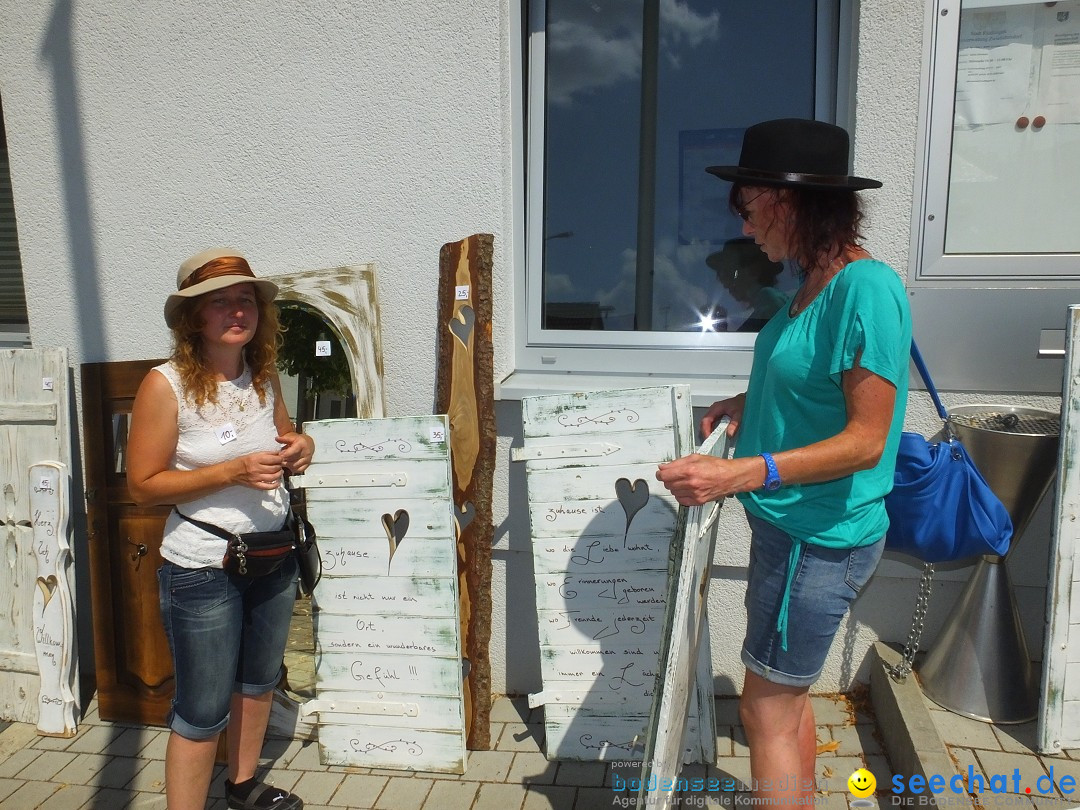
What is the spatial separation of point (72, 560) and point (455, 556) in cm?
187

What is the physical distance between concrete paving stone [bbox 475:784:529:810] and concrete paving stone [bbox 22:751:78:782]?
68.7 inches

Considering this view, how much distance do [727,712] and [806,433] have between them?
1.84 m

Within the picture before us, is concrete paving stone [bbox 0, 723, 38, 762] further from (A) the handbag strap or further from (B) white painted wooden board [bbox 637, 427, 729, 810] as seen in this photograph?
(A) the handbag strap

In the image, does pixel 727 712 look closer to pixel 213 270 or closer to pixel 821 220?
pixel 821 220

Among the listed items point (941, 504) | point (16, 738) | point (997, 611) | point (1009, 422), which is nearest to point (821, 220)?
point (941, 504)

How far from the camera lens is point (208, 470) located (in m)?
2.17

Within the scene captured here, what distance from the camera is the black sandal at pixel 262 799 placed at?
267cm

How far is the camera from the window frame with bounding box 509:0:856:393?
3104 mm

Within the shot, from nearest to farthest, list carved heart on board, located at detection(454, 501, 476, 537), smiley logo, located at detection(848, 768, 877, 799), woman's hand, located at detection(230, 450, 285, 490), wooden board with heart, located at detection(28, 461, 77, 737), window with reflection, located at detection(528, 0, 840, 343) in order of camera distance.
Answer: woman's hand, located at detection(230, 450, 285, 490), smiley logo, located at detection(848, 768, 877, 799), carved heart on board, located at detection(454, 501, 476, 537), window with reflection, located at detection(528, 0, 840, 343), wooden board with heart, located at detection(28, 461, 77, 737)

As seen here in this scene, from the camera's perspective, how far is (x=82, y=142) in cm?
349

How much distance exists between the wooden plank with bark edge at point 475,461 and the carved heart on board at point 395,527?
225 mm

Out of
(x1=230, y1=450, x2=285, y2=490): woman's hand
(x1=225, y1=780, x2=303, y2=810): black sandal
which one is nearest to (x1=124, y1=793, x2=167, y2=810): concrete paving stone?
(x1=225, y1=780, x2=303, y2=810): black sandal

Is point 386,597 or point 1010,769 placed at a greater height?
point 386,597

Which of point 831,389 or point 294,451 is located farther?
point 294,451
